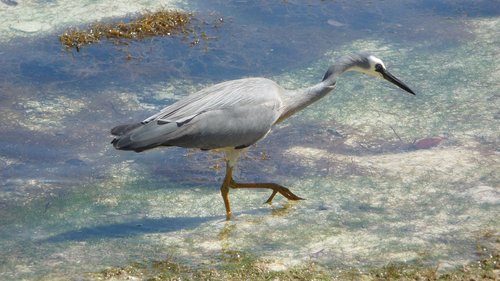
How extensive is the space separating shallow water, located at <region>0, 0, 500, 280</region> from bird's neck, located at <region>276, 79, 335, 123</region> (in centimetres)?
65

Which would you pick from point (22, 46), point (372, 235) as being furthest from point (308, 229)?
point (22, 46)

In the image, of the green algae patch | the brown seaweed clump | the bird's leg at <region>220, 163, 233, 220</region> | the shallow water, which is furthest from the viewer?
the brown seaweed clump

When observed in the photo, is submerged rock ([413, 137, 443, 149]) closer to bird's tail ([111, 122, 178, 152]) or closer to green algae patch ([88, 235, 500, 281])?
green algae patch ([88, 235, 500, 281])

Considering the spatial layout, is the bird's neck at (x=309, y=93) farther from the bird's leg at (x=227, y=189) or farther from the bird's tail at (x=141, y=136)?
the bird's tail at (x=141, y=136)

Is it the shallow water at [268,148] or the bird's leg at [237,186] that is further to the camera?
the bird's leg at [237,186]

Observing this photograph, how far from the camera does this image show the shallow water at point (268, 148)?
6.63 metres

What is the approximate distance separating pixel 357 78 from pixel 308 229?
3181mm

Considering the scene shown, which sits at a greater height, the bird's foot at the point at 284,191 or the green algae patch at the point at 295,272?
the green algae patch at the point at 295,272

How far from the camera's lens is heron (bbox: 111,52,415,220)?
275 inches

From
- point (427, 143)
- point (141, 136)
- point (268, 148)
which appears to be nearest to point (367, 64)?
point (427, 143)

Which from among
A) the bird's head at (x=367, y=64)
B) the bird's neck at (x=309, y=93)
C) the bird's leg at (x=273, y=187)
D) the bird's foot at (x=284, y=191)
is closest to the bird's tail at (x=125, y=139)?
the bird's leg at (x=273, y=187)

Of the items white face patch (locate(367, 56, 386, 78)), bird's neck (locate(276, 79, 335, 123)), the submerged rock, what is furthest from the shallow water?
white face patch (locate(367, 56, 386, 78))

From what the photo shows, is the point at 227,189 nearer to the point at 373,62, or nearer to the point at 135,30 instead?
the point at 373,62

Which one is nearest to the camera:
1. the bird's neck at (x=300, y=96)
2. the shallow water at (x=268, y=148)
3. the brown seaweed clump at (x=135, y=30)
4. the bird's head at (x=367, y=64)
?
the shallow water at (x=268, y=148)
